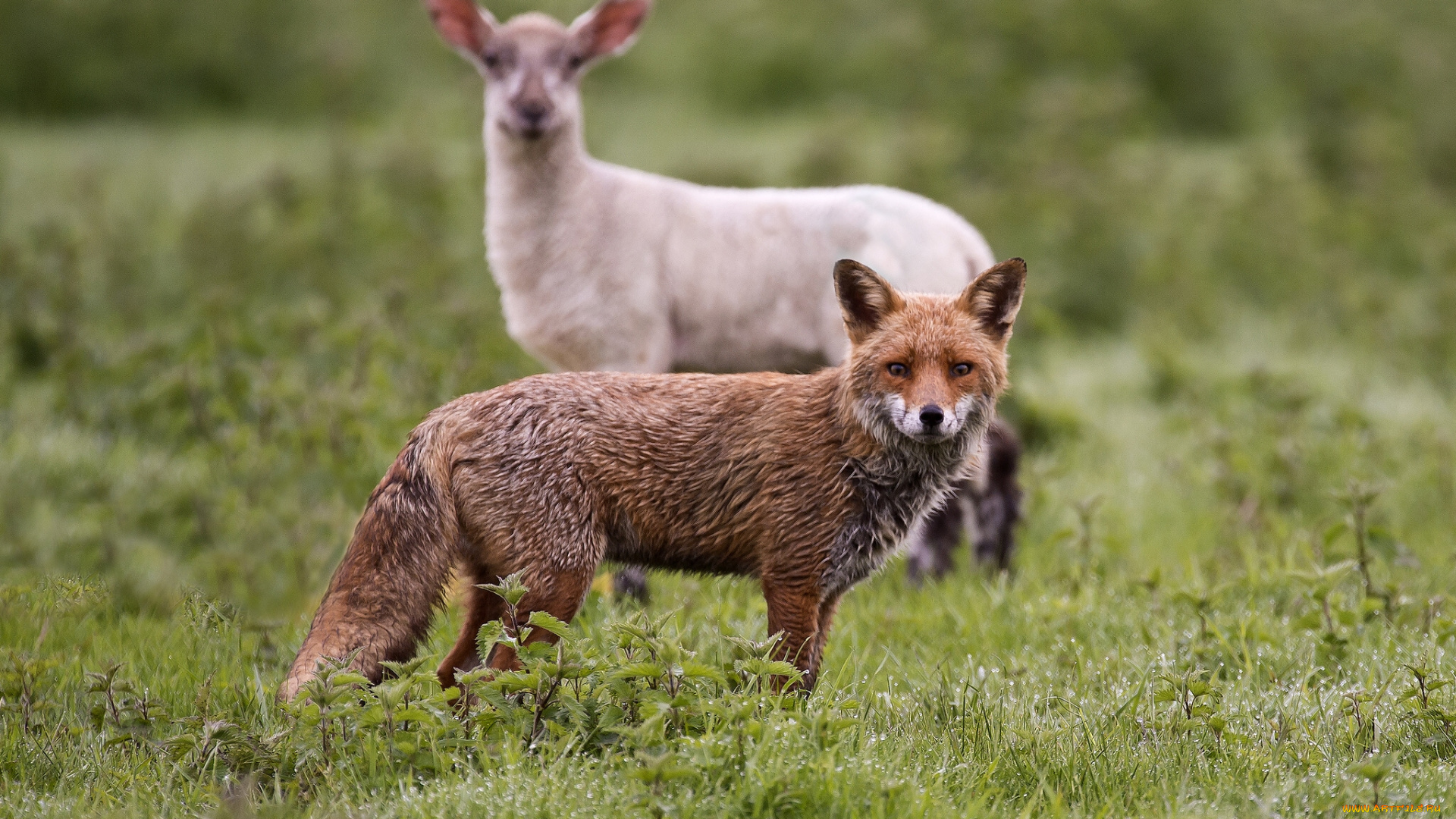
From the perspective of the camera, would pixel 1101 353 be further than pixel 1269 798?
Yes

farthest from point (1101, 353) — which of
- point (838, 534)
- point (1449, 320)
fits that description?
point (838, 534)

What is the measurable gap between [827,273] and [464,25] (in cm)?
243

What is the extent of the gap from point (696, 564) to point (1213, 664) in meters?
2.29

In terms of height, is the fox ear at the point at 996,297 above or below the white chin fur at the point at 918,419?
above

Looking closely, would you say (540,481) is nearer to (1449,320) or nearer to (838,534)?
(838,534)

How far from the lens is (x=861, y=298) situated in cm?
491

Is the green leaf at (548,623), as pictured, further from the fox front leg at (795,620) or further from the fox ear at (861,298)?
the fox ear at (861,298)

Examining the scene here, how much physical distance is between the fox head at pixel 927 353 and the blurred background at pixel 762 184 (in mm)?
2143

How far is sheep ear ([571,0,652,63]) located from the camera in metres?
6.94

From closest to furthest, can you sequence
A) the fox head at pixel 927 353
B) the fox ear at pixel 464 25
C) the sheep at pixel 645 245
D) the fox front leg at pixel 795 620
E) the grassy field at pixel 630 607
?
the grassy field at pixel 630 607 → the fox head at pixel 927 353 → the fox front leg at pixel 795 620 → the sheep at pixel 645 245 → the fox ear at pixel 464 25

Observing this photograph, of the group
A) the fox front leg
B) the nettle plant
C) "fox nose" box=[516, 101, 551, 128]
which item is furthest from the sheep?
the nettle plant

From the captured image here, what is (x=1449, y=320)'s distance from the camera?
36.9 ft

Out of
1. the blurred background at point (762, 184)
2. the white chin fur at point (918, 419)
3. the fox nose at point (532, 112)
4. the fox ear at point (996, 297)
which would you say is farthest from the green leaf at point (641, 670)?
the fox nose at point (532, 112)

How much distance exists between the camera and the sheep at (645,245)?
652 cm
